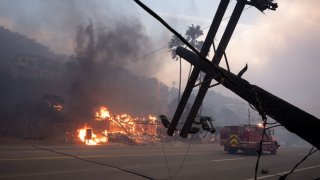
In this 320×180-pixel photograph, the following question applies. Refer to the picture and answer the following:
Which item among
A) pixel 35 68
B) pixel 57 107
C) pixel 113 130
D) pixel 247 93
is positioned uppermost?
pixel 35 68

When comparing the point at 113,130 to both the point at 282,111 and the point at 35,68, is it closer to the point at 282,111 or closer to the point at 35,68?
the point at 35,68

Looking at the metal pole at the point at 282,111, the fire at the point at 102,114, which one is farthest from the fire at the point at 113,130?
the metal pole at the point at 282,111

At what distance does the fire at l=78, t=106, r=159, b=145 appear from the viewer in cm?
3459

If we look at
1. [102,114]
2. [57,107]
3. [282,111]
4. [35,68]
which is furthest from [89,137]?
[35,68]

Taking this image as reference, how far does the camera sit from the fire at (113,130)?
34.6 metres

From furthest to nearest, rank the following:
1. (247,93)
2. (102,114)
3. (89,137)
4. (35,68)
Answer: (35,68)
(102,114)
(89,137)
(247,93)

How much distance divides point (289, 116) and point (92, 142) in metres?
30.3

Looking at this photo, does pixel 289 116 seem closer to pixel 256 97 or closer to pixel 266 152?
pixel 256 97

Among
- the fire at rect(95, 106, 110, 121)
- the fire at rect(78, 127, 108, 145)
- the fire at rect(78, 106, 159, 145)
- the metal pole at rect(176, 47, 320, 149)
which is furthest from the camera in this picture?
the fire at rect(95, 106, 110, 121)

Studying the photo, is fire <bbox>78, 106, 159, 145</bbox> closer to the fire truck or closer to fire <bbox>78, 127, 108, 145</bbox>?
fire <bbox>78, 127, 108, 145</bbox>

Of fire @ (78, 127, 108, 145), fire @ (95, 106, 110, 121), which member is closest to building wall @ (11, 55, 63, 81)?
fire @ (95, 106, 110, 121)

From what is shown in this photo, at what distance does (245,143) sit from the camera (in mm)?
25734

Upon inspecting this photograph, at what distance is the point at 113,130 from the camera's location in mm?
44531

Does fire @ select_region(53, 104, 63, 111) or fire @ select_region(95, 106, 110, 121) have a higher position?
fire @ select_region(53, 104, 63, 111)
